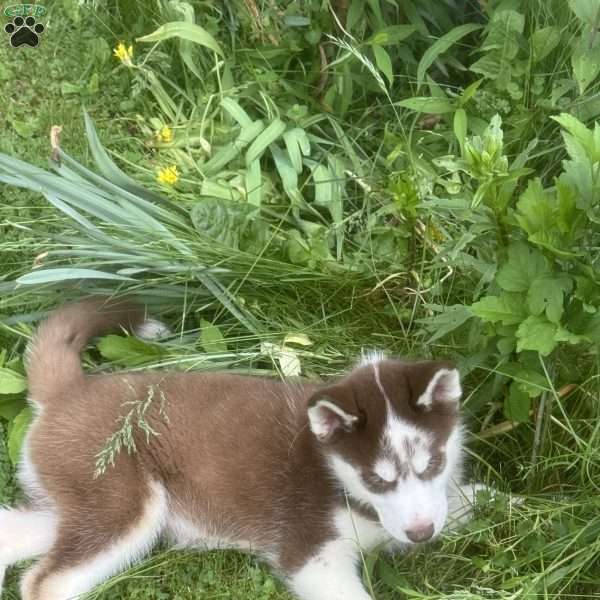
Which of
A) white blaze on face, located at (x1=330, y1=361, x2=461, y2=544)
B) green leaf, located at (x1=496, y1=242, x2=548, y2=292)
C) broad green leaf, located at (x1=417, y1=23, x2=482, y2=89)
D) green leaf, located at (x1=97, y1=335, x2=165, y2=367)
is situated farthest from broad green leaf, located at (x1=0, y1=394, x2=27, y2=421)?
broad green leaf, located at (x1=417, y1=23, x2=482, y2=89)

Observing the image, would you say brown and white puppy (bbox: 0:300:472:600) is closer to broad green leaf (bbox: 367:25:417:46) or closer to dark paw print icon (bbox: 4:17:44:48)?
broad green leaf (bbox: 367:25:417:46)

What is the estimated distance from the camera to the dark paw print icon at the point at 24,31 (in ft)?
16.1

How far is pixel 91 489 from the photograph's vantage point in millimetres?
3402

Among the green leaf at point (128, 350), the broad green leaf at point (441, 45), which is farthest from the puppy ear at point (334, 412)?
the broad green leaf at point (441, 45)

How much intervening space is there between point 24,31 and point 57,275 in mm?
2002

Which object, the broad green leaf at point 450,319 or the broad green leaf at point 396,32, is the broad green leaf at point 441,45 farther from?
the broad green leaf at point 450,319

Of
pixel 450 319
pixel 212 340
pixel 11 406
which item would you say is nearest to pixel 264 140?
pixel 212 340

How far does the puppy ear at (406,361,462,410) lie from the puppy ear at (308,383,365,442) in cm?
22

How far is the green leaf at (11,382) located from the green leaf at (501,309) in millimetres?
2054

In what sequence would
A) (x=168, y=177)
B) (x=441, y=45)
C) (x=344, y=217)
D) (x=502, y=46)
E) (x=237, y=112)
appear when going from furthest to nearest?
(x=237, y=112) → (x=344, y=217) → (x=168, y=177) → (x=441, y=45) → (x=502, y=46)

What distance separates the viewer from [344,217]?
4230 mm

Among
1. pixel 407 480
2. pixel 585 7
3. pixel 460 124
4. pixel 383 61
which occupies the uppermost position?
pixel 585 7

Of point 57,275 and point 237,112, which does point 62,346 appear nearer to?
point 57,275

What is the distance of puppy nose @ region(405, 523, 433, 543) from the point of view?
306cm
